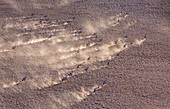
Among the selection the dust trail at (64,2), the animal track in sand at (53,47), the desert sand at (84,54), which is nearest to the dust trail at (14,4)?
the desert sand at (84,54)

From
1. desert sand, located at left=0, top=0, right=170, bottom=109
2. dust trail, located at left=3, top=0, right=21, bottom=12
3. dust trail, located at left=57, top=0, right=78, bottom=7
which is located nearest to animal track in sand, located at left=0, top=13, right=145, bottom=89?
desert sand, located at left=0, top=0, right=170, bottom=109

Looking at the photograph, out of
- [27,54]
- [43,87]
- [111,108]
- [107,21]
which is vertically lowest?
[111,108]

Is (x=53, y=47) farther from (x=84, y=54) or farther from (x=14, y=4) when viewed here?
(x=14, y=4)

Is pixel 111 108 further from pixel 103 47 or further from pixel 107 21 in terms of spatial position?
pixel 107 21

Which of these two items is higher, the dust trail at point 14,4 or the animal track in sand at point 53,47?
the dust trail at point 14,4

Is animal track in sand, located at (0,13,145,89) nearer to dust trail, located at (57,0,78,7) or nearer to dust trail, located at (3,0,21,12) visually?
dust trail, located at (3,0,21,12)

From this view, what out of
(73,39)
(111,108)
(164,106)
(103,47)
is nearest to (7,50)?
(73,39)

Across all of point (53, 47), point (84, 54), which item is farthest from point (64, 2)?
point (84, 54)

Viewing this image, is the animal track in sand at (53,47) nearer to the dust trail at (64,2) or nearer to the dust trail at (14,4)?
the dust trail at (14,4)
